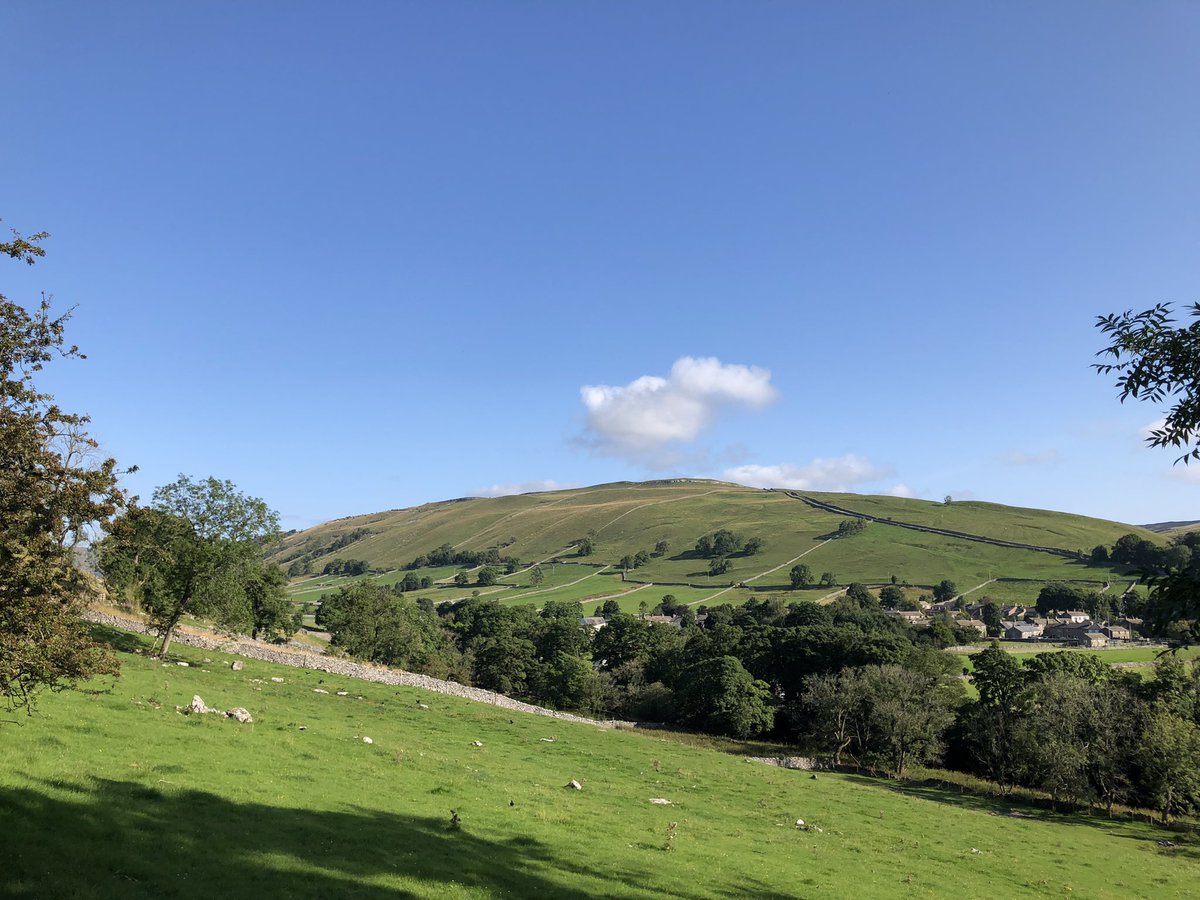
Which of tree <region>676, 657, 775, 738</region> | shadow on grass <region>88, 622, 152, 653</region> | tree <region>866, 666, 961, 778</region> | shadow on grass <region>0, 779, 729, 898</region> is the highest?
shadow on grass <region>0, 779, 729, 898</region>

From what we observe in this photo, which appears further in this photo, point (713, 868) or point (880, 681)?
point (880, 681)

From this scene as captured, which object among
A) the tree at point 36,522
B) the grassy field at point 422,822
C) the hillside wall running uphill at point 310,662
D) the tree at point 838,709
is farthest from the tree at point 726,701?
the tree at point 36,522

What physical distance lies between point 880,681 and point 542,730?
37.9 metres

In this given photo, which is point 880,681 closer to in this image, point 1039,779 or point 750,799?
point 1039,779

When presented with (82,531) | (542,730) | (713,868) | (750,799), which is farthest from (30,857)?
(542,730)

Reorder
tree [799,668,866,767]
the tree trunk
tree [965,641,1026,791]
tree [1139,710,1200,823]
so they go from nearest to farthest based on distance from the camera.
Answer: the tree trunk
tree [1139,710,1200,823]
tree [965,641,1026,791]
tree [799,668,866,767]

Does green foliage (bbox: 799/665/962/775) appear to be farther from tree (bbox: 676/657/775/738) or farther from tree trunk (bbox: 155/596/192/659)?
tree trunk (bbox: 155/596/192/659)

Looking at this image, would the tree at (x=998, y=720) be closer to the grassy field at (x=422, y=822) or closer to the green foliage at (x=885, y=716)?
the green foliage at (x=885, y=716)

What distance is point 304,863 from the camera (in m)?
15.6

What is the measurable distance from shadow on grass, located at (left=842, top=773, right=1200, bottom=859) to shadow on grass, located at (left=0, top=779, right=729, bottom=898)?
4198 cm

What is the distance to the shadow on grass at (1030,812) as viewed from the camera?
147 ft

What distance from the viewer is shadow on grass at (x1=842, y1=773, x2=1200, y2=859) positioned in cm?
4475

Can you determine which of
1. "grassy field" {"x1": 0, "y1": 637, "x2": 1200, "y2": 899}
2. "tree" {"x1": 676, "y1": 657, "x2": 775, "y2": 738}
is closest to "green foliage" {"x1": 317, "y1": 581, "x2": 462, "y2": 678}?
"tree" {"x1": 676, "y1": 657, "x2": 775, "y2": 738}

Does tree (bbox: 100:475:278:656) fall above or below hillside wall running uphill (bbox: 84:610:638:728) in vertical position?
above
